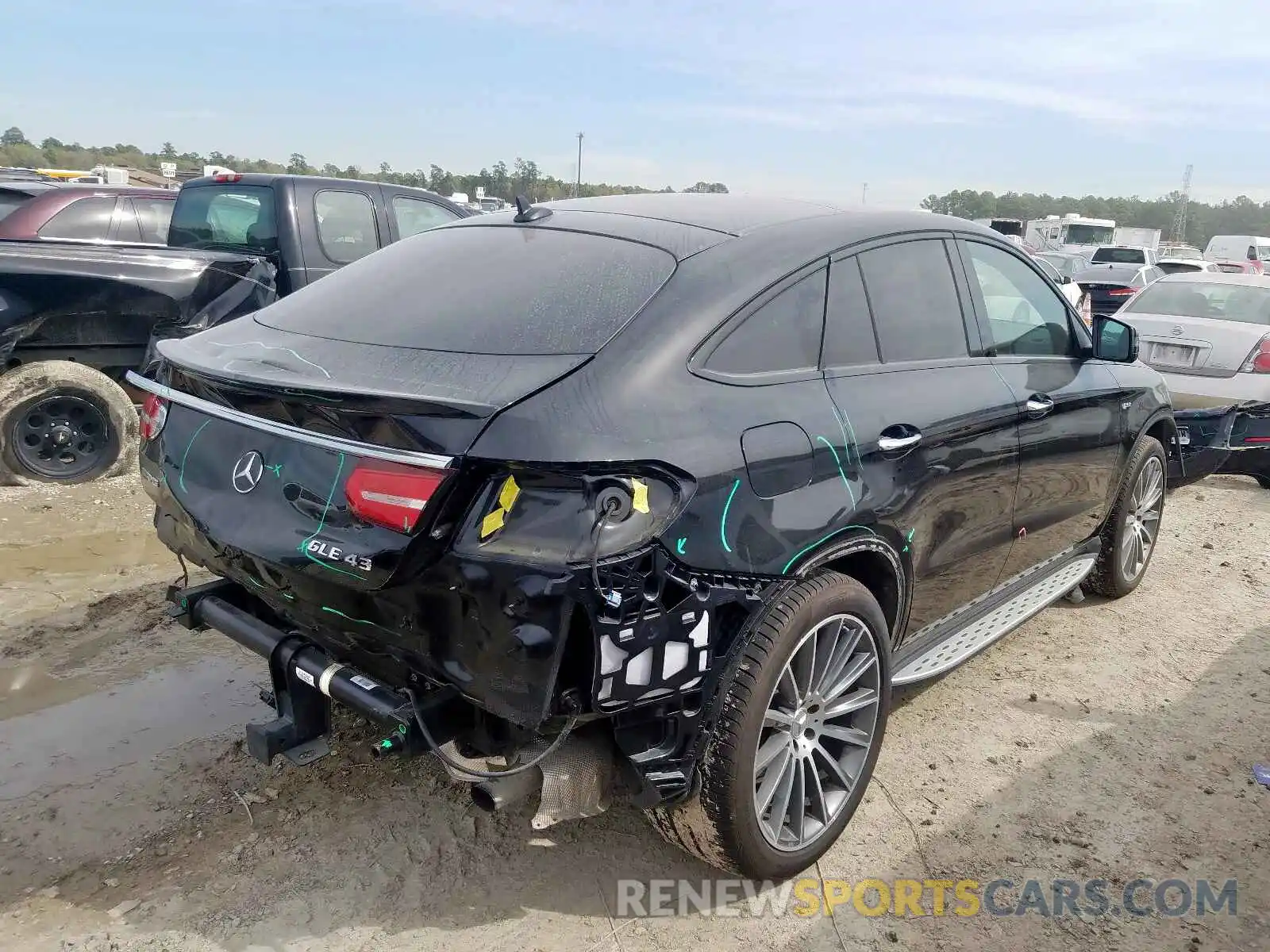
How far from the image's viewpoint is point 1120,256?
22.1m

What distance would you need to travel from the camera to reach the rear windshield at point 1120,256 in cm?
2172

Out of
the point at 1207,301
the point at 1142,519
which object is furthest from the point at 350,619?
the point at 1207,301

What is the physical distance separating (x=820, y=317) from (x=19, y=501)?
201 inches

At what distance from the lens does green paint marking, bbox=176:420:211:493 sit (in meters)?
2.55

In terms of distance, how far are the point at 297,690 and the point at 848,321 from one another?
1.87 metres

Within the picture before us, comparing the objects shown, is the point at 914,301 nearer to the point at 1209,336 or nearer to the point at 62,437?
the point at 1209,336

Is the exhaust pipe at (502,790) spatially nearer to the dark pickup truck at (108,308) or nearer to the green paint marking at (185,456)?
the green paint marking at (185,456)

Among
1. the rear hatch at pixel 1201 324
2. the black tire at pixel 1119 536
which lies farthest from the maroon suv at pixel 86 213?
the rear hatch at pixel 1201 324

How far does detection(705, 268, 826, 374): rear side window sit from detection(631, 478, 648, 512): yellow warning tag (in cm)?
45

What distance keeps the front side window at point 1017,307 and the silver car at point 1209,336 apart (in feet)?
8.71

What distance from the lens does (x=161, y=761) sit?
10.2 ft

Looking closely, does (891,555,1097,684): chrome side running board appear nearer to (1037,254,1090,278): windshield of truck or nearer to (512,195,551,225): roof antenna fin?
(512,195,551,225): roof antenna fin

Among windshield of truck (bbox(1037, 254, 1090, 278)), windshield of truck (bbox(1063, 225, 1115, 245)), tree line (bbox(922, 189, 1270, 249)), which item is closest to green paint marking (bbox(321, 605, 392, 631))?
windshield of truck (bbox(1037, 254, 1090, 278))

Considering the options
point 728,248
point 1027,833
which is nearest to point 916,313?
point 728,248
